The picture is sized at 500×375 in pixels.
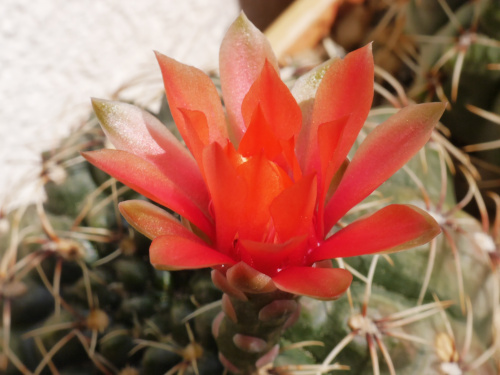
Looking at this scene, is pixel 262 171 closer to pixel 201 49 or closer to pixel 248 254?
pixel 248 254

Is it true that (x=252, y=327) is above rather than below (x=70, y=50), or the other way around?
below

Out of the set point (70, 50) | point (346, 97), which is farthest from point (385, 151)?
point (70, 50)

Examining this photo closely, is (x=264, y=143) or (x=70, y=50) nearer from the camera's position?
(x=264, y=143)

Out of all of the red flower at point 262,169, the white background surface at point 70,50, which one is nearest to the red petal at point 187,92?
the red flower at point 262,169

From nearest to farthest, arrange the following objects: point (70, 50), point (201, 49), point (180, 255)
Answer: point (180, 255)
point (70, 50)
point (201, 49)

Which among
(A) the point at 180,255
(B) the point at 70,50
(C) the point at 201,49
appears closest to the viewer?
(A) the point at 180,255

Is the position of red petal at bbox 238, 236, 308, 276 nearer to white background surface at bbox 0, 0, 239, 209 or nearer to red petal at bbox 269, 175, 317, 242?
red petal at bbox 269, 175, 317, 242
